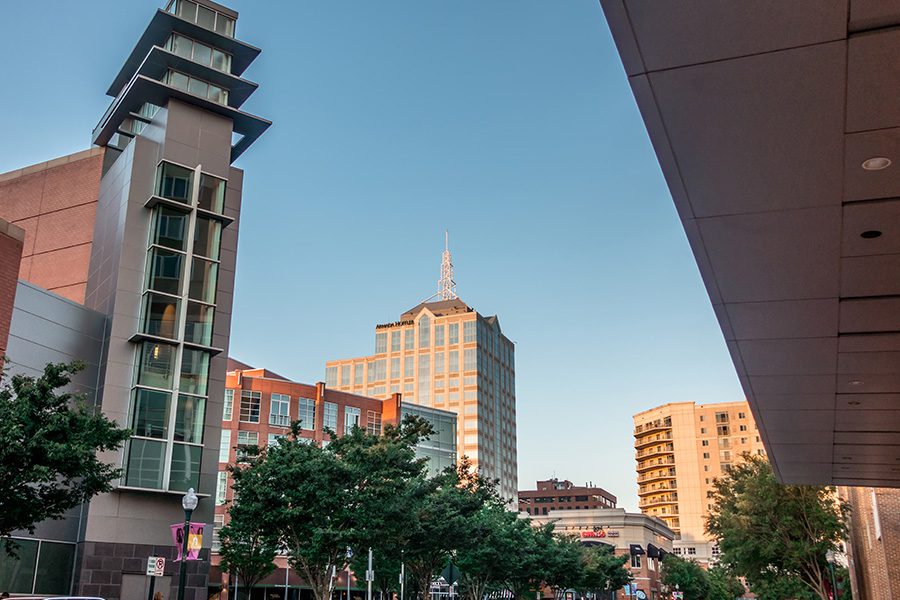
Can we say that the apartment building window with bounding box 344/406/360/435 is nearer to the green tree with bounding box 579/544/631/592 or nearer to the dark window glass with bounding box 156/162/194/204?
the green tree with bounding box 579/544/631/592

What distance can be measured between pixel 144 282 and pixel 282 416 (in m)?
49.9

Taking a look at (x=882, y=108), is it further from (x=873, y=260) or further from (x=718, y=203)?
(x=873, y=260)

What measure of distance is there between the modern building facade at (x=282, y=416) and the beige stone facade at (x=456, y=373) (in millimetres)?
46664

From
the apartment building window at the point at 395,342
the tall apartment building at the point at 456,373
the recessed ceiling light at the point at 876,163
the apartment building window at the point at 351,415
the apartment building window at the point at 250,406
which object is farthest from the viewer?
the apartment building window at the point at 395,342

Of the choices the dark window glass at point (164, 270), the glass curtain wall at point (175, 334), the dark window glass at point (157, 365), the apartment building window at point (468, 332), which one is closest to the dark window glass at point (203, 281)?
the glass curtain wall at point (175, 334)

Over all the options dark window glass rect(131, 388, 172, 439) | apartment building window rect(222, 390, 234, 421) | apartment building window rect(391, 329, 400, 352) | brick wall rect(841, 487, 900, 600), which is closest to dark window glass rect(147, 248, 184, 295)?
dark window glass rect(131, 388, 172, 439)

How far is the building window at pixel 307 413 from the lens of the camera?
86.4 meters

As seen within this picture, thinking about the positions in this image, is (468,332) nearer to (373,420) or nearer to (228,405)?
(373,420)

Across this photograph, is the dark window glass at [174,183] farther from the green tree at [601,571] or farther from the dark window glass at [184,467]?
the green tree at [601,571]

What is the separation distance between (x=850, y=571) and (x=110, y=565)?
43.9 m

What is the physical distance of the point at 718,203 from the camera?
9062 millimetres

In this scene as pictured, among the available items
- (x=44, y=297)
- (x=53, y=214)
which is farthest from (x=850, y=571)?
(x=53, y=214)

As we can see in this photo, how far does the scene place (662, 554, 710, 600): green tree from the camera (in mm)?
110500

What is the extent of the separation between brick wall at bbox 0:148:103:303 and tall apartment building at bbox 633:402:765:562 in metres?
147
